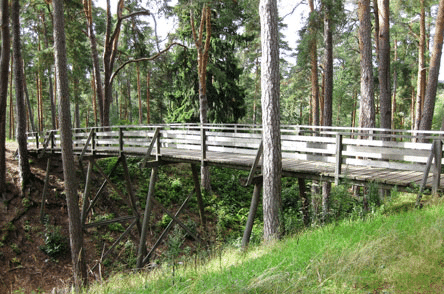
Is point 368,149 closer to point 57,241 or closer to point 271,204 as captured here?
point 271,204

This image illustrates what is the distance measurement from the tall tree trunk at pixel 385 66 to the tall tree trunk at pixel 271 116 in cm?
623

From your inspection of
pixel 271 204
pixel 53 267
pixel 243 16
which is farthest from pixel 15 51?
pixel 271 204

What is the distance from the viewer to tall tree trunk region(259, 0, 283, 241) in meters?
6.23

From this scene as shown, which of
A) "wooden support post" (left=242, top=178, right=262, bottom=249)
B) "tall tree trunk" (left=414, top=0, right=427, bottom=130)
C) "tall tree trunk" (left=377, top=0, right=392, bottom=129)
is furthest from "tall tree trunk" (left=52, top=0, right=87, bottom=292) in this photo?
"tall tree trunk" (left=414, top=0, right=427, bottom=130)

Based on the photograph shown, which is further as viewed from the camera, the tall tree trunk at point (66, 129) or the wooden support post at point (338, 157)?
the tall tree trunk at point (66, 129)

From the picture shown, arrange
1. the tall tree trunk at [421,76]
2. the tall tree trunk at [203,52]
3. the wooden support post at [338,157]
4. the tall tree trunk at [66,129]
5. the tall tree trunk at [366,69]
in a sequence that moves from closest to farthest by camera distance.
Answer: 1. the wooden support post at [338,157]
2. the tall tree trunk at [66,129]
3. the tall tree trunk at [366,69]
4. the tall tree trunk at [203,52]
5. the tall tree trunk at [421,76]

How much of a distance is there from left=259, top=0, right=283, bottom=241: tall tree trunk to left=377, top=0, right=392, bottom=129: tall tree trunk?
623 cm

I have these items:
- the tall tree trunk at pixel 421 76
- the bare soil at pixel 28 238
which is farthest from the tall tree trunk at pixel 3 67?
the tall tree trunk at pixel 421 76

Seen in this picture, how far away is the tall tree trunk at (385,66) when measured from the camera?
35.6ft

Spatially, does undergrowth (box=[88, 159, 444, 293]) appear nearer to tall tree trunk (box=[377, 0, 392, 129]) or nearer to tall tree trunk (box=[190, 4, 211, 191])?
tall tree trunk (box=[377, 0, 392, 129])

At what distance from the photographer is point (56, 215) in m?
12.2

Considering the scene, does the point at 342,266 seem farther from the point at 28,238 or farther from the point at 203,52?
the point at 203,52

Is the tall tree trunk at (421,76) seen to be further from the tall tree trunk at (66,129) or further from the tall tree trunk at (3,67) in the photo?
the tall tree trunk at (3,67)

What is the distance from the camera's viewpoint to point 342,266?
363cm
